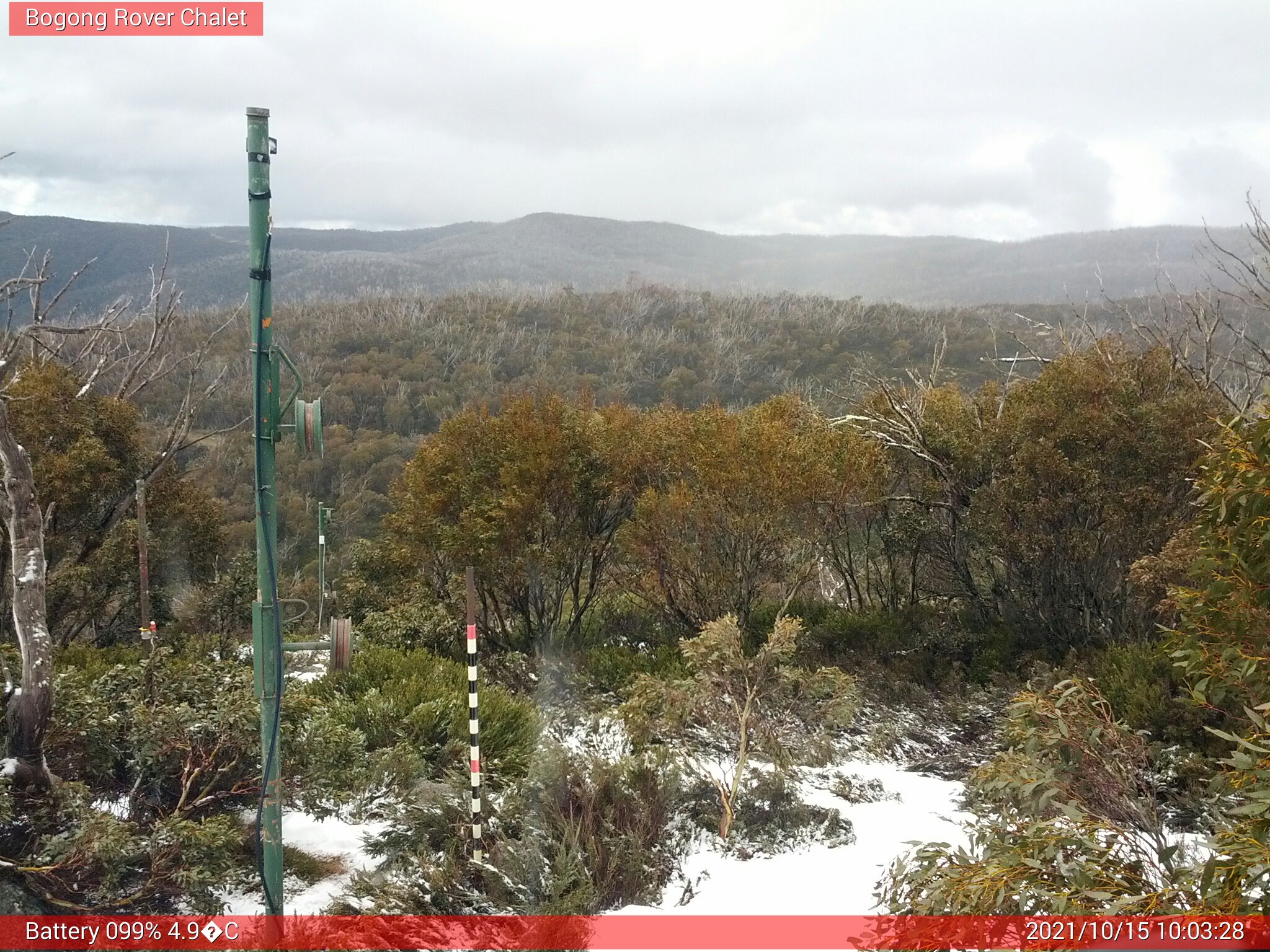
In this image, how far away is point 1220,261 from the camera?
10609 millimetres

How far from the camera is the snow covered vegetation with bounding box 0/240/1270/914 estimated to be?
399cm

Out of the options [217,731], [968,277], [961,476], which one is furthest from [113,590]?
[968,277]

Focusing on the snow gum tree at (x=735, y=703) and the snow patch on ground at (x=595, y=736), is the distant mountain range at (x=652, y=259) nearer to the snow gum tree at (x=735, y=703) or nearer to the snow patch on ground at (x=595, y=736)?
the snow patch on ground at (x=595, y=736)

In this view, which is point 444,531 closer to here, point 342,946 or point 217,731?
point 217,731

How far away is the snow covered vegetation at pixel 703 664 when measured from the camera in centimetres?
399

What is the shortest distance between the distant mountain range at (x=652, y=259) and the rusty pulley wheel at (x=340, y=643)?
1761 inches

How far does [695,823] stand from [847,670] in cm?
474

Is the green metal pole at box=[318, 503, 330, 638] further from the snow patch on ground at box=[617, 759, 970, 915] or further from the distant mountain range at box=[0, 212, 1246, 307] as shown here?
the distant mountain range at box=[0, 212, 1246, 307]

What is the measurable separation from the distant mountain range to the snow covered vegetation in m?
37.6

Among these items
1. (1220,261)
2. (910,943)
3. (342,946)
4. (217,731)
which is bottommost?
(342,946)

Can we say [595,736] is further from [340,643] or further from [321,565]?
[340,643]

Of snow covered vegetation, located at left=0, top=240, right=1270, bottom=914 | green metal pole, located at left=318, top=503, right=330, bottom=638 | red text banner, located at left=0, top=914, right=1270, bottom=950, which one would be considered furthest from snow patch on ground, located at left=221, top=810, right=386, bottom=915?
green metal pole, located at left=318, top=503, right=330, bottom=638

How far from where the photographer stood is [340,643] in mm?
4215

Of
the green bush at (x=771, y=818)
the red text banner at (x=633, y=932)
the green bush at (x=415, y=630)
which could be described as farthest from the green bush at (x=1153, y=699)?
the green bush at (x=415, y=630)
